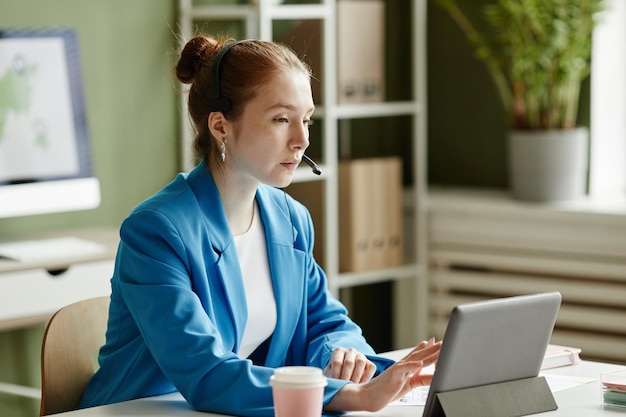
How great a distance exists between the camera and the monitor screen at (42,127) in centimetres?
304

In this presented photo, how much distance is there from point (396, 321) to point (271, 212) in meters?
2.31

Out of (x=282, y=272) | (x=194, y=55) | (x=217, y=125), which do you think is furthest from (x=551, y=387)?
(x=194, y=55)

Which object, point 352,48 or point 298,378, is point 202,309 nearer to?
point 298,378

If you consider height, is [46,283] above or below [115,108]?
below

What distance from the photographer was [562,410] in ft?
5.55

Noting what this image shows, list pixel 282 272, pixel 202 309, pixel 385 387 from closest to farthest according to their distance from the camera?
pixel 385 387 → pixel 202 309 → pixel 282 272

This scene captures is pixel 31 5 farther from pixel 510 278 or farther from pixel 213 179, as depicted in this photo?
pixel 510 278

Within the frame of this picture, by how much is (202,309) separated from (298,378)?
12.6 inches

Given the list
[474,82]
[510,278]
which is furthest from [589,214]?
[474,82]

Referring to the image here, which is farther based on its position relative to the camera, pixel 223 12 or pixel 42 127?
pixel 223 12

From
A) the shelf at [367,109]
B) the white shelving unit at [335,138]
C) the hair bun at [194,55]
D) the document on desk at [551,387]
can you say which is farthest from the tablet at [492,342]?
the shelf at [367,109]

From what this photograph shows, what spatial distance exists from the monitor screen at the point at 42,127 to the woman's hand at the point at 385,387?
165cm

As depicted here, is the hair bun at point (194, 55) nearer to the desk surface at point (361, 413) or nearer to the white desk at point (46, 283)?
the desk surface at point (361, 413)

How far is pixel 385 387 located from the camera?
162cm
